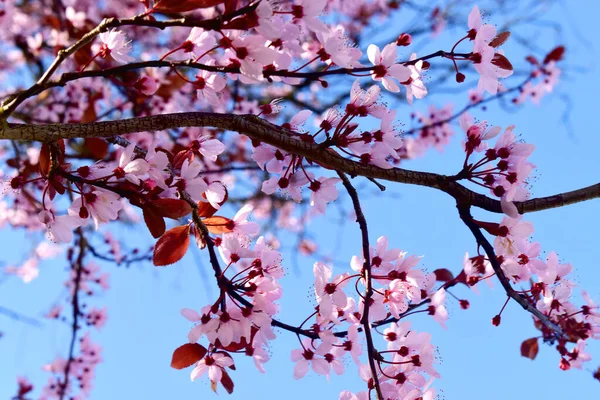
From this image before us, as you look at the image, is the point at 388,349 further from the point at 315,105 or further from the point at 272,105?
the point at 315,105

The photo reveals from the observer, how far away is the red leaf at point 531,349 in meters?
1.85

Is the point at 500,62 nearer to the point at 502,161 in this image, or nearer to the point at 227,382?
the point at 502,161

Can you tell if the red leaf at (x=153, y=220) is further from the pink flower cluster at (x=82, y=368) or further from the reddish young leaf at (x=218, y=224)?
the pink flower cluster at (x=82, y=368)

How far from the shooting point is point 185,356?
4.50 feet

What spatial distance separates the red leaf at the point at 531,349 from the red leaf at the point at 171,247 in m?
1.19

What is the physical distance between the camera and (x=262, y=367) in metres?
1.45

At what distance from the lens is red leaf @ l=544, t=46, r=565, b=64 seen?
350cm

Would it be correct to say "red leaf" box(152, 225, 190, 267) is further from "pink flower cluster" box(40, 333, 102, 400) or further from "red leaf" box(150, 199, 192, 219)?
"pink flower cluster" box(40, 333, 102, 400)

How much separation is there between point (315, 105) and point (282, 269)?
3.27 m

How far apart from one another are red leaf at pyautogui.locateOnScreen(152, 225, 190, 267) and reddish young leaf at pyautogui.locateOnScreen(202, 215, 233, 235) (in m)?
0.07

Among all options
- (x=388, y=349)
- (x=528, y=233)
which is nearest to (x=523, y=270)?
(x=528, y=233)

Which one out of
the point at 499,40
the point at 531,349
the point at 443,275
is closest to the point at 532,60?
the point at 531,349

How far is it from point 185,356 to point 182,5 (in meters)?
0.82

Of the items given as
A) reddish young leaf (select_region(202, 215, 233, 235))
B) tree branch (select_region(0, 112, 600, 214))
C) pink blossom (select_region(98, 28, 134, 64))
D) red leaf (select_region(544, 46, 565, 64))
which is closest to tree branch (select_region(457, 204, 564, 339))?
tree branch (select_region(0, 112, 600, 214))
